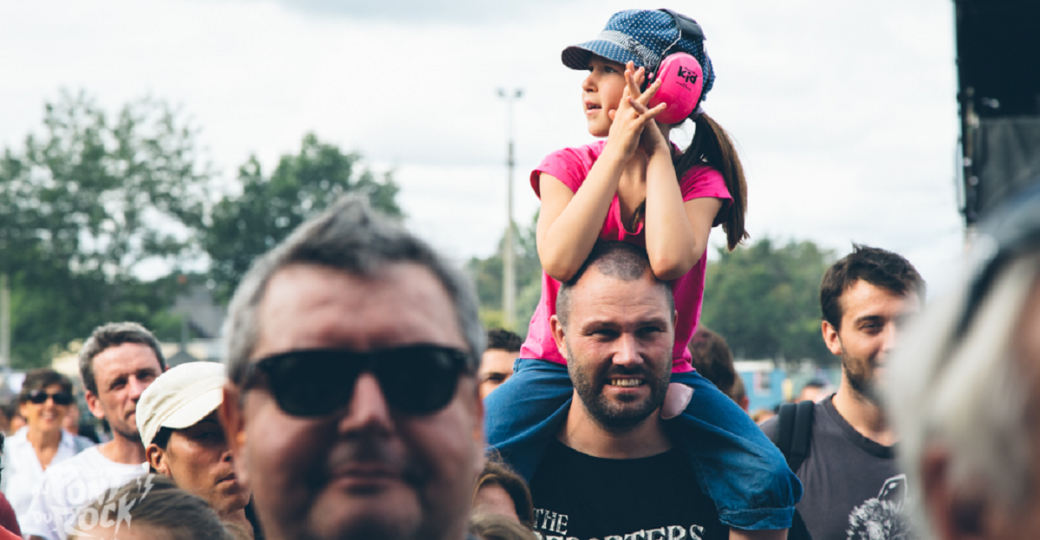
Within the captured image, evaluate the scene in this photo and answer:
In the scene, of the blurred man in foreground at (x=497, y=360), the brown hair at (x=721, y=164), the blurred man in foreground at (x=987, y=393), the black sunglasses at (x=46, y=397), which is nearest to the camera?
the blurred man in foreground at (x=987, y=393)

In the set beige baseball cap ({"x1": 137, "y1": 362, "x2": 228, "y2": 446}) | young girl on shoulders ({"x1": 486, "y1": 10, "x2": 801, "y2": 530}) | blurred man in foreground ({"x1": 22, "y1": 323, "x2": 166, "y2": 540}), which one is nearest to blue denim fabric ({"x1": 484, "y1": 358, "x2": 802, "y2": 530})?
young girl on shoulders ({"x1": 486, "y1": 10, "x2": 801, "y2": 530})

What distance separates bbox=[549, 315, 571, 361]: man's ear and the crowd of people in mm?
19

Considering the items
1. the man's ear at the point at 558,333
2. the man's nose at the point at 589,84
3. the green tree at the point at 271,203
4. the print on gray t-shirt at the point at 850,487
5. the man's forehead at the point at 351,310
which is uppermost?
the man's nose at the point at 589,84

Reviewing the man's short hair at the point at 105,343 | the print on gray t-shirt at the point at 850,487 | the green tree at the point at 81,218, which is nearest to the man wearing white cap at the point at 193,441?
the man's short hair at the point at 105,343

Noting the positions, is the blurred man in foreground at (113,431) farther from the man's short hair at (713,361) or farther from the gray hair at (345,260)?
the man's short hair at (713,361)

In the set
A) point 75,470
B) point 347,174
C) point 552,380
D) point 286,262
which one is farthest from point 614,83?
point 347,174

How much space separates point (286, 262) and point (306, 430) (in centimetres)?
32

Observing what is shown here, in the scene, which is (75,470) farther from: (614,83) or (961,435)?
(961,435)

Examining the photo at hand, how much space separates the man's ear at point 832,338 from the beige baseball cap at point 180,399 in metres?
2.51

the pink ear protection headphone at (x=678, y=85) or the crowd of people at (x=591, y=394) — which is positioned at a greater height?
the pink ear protection headphone at (x=678, y=85)

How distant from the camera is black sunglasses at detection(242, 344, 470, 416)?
1427mm

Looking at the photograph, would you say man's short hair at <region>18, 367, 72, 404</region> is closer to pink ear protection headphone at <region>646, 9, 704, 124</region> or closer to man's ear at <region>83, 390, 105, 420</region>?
man's ear at <region>83, 390, 105, 420</region>

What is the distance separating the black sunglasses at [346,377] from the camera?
143cm

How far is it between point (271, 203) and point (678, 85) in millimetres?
53551
